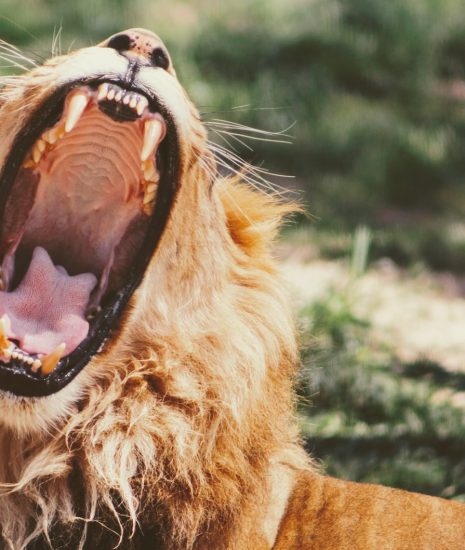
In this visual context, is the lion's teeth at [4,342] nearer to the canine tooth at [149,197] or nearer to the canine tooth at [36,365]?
the canine tooth at [36,365]

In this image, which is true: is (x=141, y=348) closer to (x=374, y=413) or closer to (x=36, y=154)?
(x=36, y=154)

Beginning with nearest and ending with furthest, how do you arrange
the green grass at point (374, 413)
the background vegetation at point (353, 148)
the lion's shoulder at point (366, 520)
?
1. the lion's shoulder at point (366, 520)
2. the green grass at point (374, 413)
3. the background vegetation at point (353, 148)

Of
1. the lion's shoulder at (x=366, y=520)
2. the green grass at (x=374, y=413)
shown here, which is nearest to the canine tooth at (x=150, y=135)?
the lion's shoulder at (x=366, y=520)

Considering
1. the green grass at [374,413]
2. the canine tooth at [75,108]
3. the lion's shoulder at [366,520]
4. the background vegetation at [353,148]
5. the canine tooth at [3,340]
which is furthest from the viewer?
the background vegetation at [353,148]

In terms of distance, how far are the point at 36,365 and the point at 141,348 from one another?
38 cm

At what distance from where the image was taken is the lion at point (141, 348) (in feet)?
9.10

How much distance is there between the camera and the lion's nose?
109 inches

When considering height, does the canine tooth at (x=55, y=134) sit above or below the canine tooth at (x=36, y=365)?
above

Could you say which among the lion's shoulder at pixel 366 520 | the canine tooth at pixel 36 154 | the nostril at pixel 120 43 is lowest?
the lion's shoulder at pixel 366 520

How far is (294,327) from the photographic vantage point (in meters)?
3.29

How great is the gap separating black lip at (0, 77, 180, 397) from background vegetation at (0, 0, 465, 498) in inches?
49.6

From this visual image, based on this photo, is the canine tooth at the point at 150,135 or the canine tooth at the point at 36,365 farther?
the canine tooth at the point at 150,135

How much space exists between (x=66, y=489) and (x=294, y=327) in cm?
90

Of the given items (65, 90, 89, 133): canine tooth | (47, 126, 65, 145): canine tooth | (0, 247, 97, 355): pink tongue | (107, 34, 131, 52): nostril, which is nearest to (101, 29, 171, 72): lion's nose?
(107, 34, 131, 52): nostril
